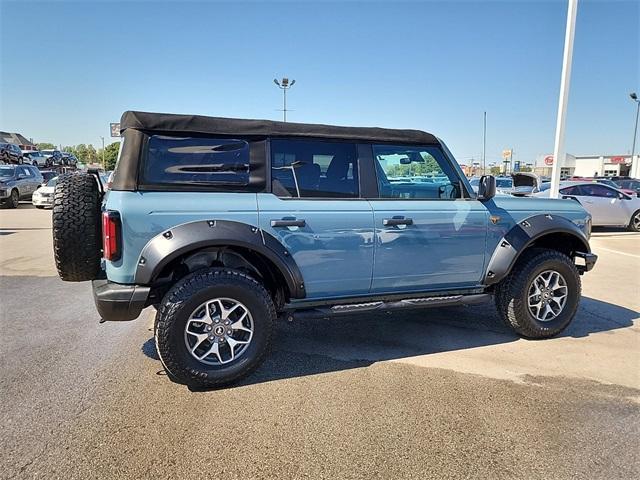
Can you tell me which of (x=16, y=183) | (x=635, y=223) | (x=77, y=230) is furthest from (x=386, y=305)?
(x=16, y=183)

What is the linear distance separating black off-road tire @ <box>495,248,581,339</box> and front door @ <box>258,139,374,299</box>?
1494 millimetres

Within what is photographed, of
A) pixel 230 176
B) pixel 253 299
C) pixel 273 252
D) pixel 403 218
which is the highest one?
pixel 230 176

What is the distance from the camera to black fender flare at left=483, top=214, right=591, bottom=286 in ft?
12.9

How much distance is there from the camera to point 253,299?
3.20 metres

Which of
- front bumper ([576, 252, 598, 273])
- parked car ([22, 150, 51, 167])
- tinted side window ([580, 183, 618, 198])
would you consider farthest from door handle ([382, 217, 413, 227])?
parked car ([22, 150, 51, 167])

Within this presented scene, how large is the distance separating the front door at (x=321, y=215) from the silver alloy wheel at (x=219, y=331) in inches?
22.6

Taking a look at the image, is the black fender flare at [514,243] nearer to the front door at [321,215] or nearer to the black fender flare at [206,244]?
the front door at [321,215]

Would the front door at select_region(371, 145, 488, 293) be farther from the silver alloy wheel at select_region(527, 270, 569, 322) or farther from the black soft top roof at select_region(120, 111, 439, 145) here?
the silver alloy wheel at select_region(527, 270, 569, 322)

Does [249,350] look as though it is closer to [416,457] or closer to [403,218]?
[416,457]

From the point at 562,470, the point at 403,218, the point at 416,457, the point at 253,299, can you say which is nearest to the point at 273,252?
the point at 253,299

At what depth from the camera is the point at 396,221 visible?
3.54 meters

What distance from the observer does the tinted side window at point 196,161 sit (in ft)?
10.2

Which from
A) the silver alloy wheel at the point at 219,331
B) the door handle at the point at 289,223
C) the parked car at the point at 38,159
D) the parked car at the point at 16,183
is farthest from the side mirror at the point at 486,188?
the parked car at the point at 38,159

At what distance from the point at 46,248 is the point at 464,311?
8048mm
